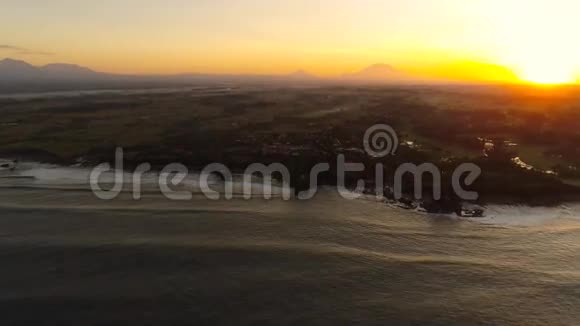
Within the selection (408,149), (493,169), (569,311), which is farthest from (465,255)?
(408,149)

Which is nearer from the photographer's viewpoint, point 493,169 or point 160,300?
point 160,300

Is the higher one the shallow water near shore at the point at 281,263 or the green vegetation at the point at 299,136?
the green vegetation at the point at 299,136

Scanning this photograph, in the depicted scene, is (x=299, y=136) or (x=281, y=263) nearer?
(x=281, y=263)

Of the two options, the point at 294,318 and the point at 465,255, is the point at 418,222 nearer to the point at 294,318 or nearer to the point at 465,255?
the point at 465,255

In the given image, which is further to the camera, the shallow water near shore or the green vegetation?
the green vegetation

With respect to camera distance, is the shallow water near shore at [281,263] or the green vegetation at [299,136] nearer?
the shallow water near shore at [281,263]

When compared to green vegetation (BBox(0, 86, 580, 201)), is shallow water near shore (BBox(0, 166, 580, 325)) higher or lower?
lower

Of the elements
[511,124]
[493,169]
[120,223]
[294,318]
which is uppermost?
[511,124]

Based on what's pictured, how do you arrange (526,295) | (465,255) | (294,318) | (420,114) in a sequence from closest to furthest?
1. (294,318)
2. (526,295)
3. (465,255)
4. (420,114)
